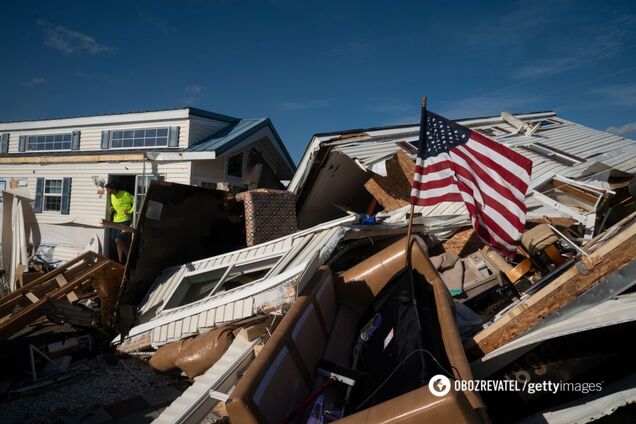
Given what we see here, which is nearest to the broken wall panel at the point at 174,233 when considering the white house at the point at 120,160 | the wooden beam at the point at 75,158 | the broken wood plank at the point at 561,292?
the white house at the point at 120,160

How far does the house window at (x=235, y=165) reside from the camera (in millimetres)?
11695

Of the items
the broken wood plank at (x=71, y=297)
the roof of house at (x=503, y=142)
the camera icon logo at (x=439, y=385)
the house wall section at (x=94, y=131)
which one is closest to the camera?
the camera icon logo at (x=439, y=385)

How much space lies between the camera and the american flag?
386 centimetres

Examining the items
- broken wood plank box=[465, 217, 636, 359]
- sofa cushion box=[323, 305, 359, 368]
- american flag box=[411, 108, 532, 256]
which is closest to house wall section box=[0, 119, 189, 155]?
sofa cushion box=[323, 305, 359, 368]

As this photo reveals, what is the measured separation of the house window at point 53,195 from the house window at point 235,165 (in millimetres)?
5913

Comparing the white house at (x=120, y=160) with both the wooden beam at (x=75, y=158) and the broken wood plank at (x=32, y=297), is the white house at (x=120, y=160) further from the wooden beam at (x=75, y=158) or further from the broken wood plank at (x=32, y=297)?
the broken wood plank at (x=32, y=297)

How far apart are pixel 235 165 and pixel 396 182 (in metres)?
5.84

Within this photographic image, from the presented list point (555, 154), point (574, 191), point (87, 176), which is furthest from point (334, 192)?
point (87, 176)

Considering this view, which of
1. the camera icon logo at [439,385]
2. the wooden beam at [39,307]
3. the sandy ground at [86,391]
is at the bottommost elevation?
the sandy ground at [86,391]

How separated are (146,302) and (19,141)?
13.0 metres

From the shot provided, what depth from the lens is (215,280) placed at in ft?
18.8

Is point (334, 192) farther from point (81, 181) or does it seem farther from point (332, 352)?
point (81, 181)

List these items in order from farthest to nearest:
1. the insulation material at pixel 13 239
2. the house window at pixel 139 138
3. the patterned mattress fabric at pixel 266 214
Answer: the house window at pixel 139 138, the patterned mattress fabric at pixel 266 214, the insulation material at pixel 13 239

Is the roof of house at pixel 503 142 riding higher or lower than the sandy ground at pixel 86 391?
higher
